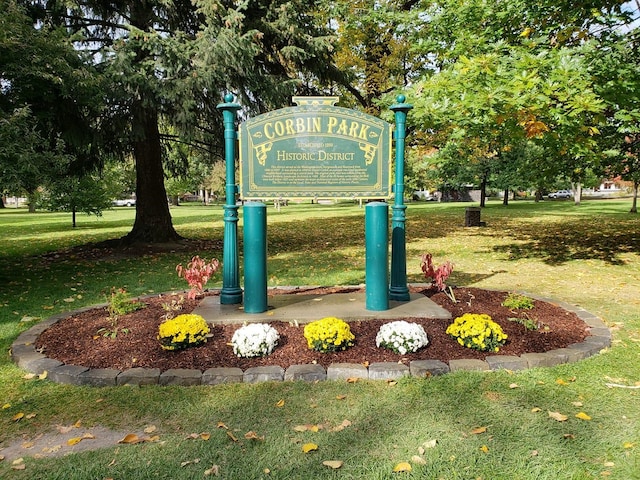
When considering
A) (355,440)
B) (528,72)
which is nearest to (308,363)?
(355,440)

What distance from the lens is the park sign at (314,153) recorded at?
5.64 metres

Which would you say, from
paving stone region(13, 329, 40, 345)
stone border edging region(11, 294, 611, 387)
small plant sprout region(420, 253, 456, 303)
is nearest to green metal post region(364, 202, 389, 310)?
small plant sprout region(420, 253, 456, 303)

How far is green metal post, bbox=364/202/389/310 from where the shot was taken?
211 inches

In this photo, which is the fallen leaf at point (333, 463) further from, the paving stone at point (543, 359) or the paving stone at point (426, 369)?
the paving stone at point (543, 359)

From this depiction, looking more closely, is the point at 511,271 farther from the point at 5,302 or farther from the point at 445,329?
the point at 5,302

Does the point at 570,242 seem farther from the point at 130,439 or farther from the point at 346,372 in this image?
the point at 130,439

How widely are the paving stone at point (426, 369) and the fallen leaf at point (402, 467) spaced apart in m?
1.36

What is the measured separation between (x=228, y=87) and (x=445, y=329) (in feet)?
29.6

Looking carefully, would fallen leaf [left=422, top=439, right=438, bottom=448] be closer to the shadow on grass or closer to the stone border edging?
the stone border edging

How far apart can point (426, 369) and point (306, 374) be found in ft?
3.62

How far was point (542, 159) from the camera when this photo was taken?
1274 cm

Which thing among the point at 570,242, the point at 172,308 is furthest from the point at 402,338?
the point at 570,242

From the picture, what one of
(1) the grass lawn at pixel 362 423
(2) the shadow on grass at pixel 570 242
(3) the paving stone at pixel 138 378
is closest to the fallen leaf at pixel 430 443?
(1) the grass lawn at pixel 362 423

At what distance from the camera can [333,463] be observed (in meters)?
2.86
